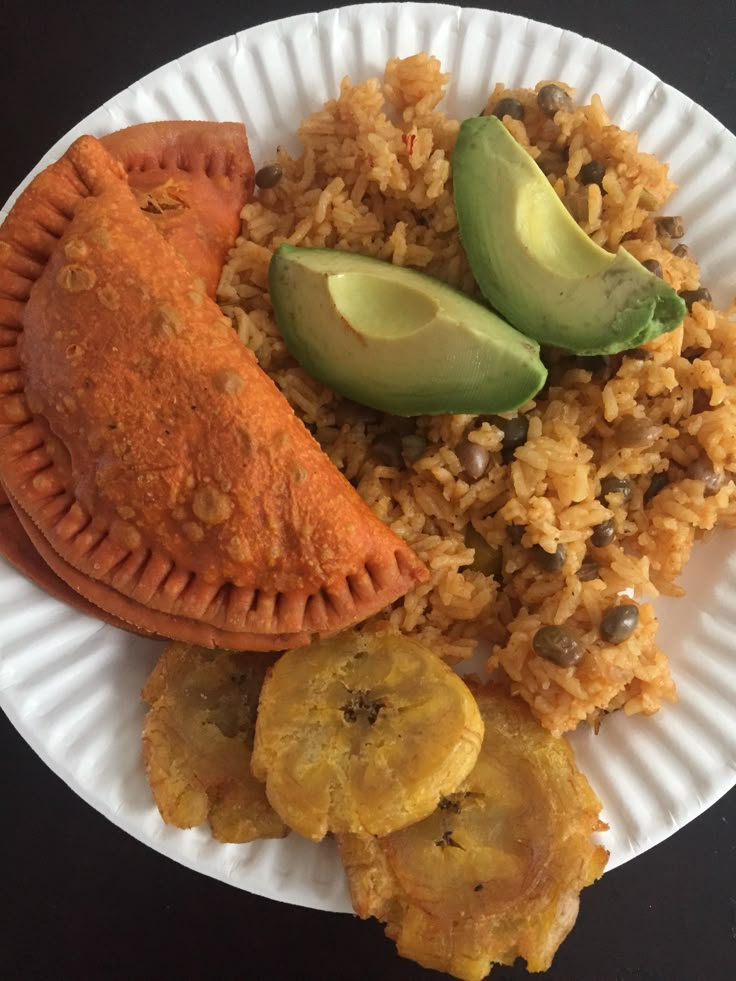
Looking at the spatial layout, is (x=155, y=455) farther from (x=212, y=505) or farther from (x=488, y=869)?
(x=488, y=869)

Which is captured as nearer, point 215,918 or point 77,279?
point 77,279

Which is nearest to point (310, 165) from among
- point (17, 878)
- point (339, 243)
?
point (339, 243)

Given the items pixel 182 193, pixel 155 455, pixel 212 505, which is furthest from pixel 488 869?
pixel 182 193

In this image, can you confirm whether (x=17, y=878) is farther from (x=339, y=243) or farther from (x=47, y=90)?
(x=47, y=90)

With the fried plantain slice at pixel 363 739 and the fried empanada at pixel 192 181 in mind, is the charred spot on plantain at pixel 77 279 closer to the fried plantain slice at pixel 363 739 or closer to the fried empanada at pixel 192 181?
the fried empanada at pixel 192 181

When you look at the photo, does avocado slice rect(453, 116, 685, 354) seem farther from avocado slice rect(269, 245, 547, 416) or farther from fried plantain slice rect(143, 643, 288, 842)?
fried plantain slice rect(143, 643, 288, 842)

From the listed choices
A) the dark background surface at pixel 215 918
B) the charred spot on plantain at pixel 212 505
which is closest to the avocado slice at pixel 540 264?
the charred spot on plantain at pixel 212 505
